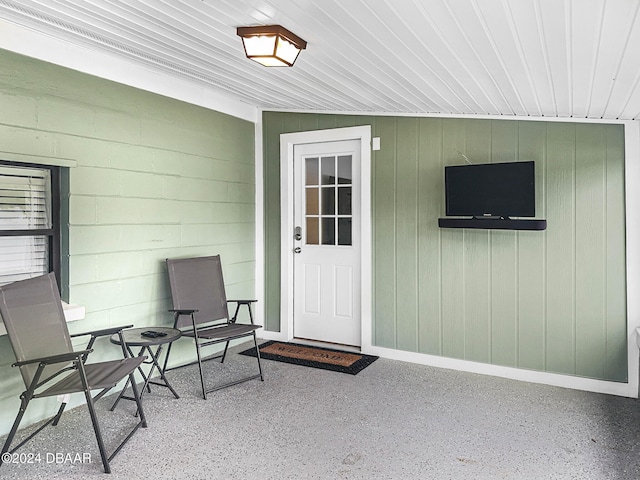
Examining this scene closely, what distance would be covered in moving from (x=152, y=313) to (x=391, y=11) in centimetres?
306

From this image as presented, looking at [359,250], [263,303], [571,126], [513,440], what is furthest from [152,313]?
[571,126]

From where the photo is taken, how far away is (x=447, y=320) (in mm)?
4273

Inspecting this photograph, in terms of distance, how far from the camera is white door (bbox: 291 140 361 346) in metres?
4.79

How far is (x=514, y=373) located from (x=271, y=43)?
10.5 ft

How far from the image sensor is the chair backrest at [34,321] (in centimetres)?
263

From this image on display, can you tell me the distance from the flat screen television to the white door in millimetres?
1038

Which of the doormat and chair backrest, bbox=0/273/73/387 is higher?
chair backrest, bbox=0/273/73/387

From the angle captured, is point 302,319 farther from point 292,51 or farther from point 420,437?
point 292,51

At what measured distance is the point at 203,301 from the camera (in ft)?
13.9

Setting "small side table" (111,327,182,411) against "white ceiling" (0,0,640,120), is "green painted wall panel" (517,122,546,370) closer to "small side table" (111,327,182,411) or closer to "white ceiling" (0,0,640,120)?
"white ceiling" (0,0,640,120)

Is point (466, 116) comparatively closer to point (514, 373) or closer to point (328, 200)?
point (328, 200)

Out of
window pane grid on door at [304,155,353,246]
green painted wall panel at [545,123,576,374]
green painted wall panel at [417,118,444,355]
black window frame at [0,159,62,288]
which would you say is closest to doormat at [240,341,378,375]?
green painted wall panel at [417,118,444,355]

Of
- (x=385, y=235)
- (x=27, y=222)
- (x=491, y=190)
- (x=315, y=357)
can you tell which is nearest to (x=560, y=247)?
(x=491, y=190)

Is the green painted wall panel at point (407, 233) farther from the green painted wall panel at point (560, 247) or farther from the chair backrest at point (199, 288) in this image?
the chair backrest at point (199, 288)
